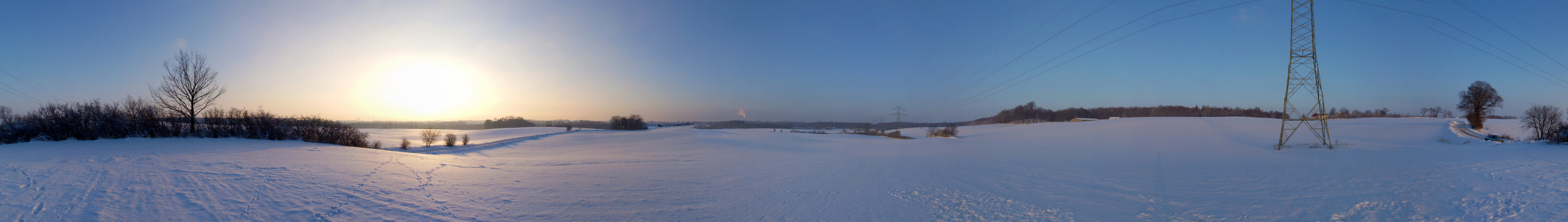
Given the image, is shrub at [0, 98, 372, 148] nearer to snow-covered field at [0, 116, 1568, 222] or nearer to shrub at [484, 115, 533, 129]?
snow-covered field at [0, 116, 1568, 222]

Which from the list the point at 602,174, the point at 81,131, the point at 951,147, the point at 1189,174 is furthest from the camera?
the point at 951,147

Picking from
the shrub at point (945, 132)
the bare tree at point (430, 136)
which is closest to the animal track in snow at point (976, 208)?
the bare tree at point (430, 136)

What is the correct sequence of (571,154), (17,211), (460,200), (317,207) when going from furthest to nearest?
1. (571,154)
2. (460,200)
3. (317,207)
4. (17,211)

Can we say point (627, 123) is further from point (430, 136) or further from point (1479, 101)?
point (1479, 101)

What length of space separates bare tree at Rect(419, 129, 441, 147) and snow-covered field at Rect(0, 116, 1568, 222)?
25.5 ft

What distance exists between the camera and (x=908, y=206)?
4.67 metres

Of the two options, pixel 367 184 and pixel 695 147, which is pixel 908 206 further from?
pixel 695 147

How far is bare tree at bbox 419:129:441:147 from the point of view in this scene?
18094 millimetres

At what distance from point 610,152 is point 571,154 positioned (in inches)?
46.0

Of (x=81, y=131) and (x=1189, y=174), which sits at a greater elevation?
(x=81, y=131)

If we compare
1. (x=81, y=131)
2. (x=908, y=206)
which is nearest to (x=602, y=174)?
(x=908, y=206)

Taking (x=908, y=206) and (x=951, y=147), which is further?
(x=951, y=147)

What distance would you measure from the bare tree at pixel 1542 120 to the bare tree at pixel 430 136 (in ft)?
120

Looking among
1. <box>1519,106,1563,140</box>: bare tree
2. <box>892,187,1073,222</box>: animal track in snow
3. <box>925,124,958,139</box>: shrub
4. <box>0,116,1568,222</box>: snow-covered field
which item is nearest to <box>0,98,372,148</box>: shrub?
<box>0,116,1568,222</box>: snow-covered field
